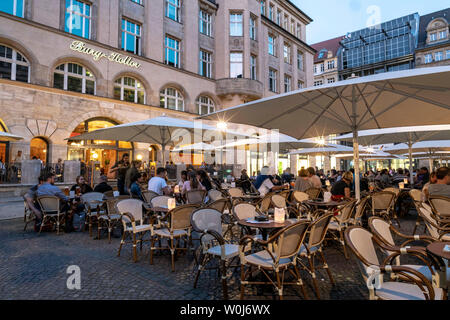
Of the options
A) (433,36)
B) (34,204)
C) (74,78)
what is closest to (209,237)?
(34,204)

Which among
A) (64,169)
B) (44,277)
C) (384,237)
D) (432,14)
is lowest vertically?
(44,277)

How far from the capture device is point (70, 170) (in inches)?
499

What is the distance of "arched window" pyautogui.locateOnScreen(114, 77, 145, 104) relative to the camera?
18.0 metres

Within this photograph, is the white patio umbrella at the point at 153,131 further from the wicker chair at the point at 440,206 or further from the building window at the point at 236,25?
the building window at the point at 236,25

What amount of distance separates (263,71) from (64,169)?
21496 millimetres

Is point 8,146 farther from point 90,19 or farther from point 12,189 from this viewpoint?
point 90,19

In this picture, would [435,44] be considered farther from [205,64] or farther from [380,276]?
[380,276]

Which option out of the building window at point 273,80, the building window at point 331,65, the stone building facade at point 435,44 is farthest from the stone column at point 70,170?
the building window at point 331,65

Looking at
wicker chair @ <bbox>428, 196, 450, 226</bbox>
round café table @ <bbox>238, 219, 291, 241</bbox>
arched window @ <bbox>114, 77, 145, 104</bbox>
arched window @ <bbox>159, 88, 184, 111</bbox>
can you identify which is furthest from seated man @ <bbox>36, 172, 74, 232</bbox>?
arched window @ <bbox>159, 88, 184, 111</bbox>

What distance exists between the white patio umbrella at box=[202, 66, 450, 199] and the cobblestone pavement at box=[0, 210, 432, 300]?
2804mm

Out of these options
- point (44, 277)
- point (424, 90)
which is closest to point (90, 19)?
point (44, 277)

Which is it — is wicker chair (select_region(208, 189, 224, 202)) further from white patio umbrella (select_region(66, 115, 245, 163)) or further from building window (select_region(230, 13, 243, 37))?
building window (select_region(230, 13, 243, 37))

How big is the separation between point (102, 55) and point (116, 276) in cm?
1667

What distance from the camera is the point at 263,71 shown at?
2784 centimetres
